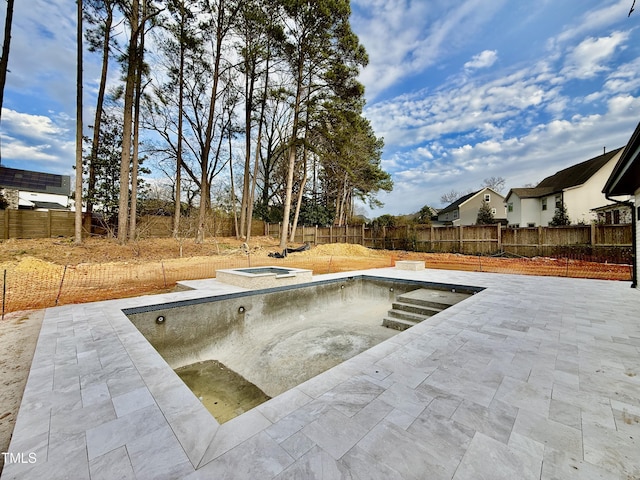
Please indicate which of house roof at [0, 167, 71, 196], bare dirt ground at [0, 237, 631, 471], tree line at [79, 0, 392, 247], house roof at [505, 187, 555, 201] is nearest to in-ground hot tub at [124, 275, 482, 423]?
bare dirt ground at [0, 237, 631, 471]

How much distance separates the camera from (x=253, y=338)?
487cm

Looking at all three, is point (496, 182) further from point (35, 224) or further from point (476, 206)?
point (35, 224)

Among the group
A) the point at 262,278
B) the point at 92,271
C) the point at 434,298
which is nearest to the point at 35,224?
the point at 92,271

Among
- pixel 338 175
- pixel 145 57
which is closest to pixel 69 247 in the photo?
pixel 145 57

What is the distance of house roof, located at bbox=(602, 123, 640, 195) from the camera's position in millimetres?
3325

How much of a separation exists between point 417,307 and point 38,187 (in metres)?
36.2

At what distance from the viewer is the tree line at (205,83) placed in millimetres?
11125

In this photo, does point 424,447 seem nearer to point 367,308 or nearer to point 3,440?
point 3,440

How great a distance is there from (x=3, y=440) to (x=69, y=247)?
11118 mm

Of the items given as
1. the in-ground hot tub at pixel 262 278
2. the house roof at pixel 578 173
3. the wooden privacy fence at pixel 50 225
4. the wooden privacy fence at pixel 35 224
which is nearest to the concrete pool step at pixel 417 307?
the in-ground hot tub at pixel 262 278

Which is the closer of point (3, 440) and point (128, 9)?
Answer: point (3, 440)

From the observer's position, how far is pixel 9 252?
28.0 feet

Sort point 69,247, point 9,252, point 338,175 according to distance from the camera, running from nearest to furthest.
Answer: point 9,252, point 69,247, point 338,175

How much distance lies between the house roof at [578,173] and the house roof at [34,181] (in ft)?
145
